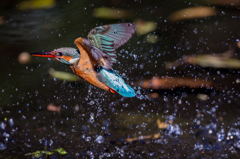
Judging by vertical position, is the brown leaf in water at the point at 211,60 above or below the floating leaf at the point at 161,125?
above

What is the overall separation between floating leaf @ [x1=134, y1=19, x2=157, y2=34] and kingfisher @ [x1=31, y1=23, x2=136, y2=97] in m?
0.92

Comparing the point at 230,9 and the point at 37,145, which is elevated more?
the point at 230,9

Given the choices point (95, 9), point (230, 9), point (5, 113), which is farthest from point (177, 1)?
point (5, 113)

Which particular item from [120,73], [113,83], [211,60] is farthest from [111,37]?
[211,60]

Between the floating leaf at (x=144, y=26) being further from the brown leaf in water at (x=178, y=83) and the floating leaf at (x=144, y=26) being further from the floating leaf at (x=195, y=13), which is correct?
the brown leaf in water at (x=178, y=83)

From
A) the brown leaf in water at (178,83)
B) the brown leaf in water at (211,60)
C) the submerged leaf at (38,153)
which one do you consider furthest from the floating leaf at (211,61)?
the submerged leaf at (38,153)

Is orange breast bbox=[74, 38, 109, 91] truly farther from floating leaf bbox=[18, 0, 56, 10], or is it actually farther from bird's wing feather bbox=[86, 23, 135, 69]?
floating leaf bbox=[18, 0, 56, 10]

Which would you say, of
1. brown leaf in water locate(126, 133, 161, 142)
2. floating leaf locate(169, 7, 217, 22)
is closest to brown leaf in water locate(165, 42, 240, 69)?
floating leaf locate(169, 7, 217, 22)

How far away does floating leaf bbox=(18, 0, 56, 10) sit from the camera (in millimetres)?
2264

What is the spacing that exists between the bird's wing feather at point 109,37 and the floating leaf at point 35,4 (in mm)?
1081

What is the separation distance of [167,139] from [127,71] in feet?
2.28

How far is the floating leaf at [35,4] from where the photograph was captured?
2264mm

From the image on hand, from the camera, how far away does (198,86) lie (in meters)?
2.48

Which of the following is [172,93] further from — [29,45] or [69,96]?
[29,45]
